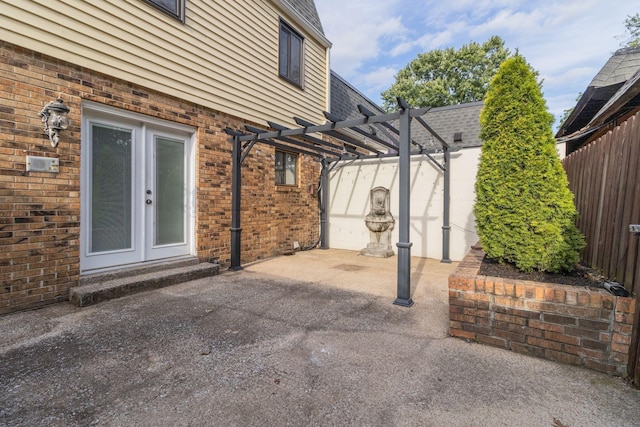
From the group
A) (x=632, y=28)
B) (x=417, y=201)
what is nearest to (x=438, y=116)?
(x=417, y=201)

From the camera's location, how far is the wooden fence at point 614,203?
2273 mm

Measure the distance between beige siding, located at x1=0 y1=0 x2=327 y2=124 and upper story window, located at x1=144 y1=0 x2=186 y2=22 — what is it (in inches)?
3.8

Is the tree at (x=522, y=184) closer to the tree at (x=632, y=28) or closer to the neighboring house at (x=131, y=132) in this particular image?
the neighboring house at (x=131, y=132)

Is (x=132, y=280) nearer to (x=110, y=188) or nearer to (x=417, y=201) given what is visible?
(x=110, y=188)

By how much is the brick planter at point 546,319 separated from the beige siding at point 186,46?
15.2ft

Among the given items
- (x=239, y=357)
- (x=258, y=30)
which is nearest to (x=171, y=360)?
(x=239, y=357)

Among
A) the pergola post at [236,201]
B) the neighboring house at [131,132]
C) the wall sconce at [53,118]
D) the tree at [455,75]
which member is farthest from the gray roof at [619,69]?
the tree at [455,75]

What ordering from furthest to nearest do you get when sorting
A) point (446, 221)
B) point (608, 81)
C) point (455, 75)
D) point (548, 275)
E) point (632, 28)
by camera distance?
point (632, 28)
point (455, 75)
point (446, 221)
point (608, 81)
point (548, 275)

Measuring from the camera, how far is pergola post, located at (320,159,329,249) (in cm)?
813

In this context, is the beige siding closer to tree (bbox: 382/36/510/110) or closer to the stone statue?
the stone statue

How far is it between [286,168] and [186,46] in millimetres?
3117

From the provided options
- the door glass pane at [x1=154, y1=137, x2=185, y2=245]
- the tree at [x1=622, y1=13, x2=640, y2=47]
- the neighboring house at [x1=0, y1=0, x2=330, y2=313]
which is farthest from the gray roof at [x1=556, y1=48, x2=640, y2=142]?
the tree at [x1=622, y1=13, x2=640, y2=47]

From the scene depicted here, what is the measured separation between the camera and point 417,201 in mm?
7094

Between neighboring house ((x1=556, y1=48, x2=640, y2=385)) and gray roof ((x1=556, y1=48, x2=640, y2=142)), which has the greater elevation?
gray roof ((x1=556, y1=48, x2=640, y2=142))
